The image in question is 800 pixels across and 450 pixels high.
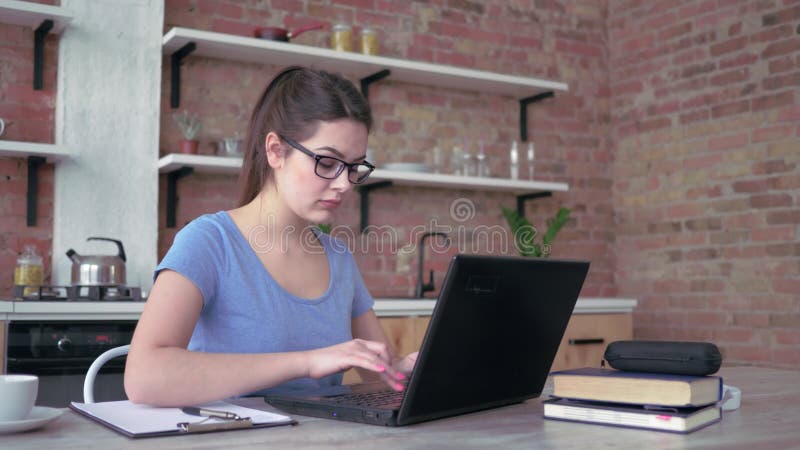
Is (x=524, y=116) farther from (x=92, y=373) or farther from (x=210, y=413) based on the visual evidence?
(x=210, y=413)

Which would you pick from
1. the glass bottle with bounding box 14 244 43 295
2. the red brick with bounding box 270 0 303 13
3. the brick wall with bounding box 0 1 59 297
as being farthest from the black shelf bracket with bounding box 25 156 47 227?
the red brick with bounding box 270 0 303 13

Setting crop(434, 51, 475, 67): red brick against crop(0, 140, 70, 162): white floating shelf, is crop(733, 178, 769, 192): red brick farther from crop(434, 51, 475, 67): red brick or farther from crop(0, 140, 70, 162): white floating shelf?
crop(0, 140, 70, 162): white floating shelf

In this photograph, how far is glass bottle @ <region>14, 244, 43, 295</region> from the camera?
326 centimetres

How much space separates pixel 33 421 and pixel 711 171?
12.5ft

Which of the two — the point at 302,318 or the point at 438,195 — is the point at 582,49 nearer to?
the point at 438,195

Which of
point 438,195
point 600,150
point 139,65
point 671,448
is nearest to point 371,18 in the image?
point 438,195

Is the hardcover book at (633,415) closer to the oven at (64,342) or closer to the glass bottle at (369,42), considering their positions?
the oven at (64,342)

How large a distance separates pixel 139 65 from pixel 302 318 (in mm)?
2254

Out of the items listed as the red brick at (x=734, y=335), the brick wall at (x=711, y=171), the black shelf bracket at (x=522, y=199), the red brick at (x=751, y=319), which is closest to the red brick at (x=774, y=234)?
the brick wall at (x=711, y=171)

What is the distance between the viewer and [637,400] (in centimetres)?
122

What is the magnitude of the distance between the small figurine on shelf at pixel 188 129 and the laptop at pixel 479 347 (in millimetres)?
2316

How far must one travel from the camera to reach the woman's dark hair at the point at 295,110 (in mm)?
1717

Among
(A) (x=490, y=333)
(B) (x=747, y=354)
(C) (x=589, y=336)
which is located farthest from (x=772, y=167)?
(A) (x=490, y=333)

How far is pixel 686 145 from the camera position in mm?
4402
